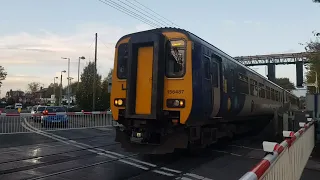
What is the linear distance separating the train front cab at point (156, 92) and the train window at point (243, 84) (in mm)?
4993

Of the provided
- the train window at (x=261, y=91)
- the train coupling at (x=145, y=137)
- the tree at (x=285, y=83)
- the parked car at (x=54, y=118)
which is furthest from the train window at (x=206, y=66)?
the tree at (x=285, y=83)

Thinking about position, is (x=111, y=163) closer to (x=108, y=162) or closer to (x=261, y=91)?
(x=108, y=162)

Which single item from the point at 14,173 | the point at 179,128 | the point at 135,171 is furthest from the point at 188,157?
the point at 14,173

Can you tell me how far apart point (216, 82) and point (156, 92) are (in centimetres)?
268

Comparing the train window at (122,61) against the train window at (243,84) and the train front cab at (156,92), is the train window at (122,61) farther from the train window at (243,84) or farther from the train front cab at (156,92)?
the train window at (243,84)

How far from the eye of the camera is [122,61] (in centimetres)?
1014

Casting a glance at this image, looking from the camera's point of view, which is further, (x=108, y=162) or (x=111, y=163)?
(x=108, y=162)

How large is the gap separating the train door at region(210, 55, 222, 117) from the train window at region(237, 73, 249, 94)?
2637 millimetres

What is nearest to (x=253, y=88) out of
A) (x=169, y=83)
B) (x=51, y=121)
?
(x=169, y=83)

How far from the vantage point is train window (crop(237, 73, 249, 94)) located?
13.9 m

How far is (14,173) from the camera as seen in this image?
784 centimetres

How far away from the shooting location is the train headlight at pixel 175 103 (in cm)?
898

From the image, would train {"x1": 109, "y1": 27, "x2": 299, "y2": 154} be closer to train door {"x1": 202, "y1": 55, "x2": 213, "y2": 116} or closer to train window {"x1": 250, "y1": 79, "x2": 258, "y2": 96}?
train door {"x1": 202, "y1": 55, "x2": 213, "y2": 116}

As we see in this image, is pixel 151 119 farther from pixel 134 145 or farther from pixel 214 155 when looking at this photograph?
pixel 214 155
